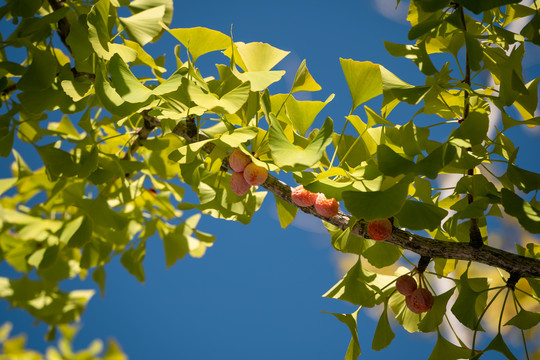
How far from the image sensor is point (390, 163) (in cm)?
23

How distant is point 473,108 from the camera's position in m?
0.30

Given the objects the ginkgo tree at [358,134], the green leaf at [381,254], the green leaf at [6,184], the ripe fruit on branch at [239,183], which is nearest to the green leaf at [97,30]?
→ the ginkgo tree at [358,134]

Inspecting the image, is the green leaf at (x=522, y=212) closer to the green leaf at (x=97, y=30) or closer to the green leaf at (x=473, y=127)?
the green leaf at (x=473, y=127)

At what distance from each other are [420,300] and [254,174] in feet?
0.44

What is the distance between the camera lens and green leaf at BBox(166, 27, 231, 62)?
286 millimetres

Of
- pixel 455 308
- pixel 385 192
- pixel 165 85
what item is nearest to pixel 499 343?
pixel 455 308

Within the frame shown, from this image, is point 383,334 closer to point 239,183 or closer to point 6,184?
point 239,183

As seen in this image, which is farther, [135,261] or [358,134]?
[135,261]

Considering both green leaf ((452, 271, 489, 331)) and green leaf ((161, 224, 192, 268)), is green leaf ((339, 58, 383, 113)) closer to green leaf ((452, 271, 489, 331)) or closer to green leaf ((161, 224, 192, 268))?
green leaf ((452, 271, 489, 331))

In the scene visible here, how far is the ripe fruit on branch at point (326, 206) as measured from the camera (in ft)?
0.92

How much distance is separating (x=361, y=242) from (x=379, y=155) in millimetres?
120

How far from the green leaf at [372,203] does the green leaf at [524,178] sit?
0.09 meters

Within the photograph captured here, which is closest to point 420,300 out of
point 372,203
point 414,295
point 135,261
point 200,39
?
point 414,295

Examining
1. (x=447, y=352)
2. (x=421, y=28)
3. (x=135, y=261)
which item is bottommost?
(x=135, y=261)
